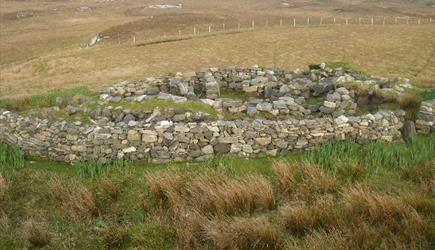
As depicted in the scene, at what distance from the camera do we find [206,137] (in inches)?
488

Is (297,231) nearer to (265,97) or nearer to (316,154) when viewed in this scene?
(316,154)

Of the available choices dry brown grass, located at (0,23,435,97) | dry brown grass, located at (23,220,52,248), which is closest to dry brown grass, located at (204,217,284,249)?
dry brown grass, located at (23,220,52,248)

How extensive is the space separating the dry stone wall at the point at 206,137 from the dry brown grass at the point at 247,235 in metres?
4.35

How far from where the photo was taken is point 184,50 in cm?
4256

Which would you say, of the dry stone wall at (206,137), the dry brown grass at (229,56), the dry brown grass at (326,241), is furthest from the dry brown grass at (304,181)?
the dry brown grass at (229,56)

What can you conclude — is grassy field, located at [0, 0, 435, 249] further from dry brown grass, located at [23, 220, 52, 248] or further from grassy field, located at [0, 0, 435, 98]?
grassy field, located at [0, 0, 435, 98]

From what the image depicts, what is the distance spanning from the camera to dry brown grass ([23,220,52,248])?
8.73 metres

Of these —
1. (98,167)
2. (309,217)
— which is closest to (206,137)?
(98,167)

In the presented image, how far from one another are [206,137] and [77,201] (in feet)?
13.3

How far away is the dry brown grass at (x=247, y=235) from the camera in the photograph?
7773mm

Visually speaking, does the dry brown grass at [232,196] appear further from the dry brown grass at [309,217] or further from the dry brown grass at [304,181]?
the dry brown grass at [309,217]

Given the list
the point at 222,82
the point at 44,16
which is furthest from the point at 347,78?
the point at 44,16

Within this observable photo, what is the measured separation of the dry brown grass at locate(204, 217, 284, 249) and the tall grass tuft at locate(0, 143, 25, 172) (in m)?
6.96

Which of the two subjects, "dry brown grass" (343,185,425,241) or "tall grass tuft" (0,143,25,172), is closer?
"dry brown grass" (343,185,425,241)
